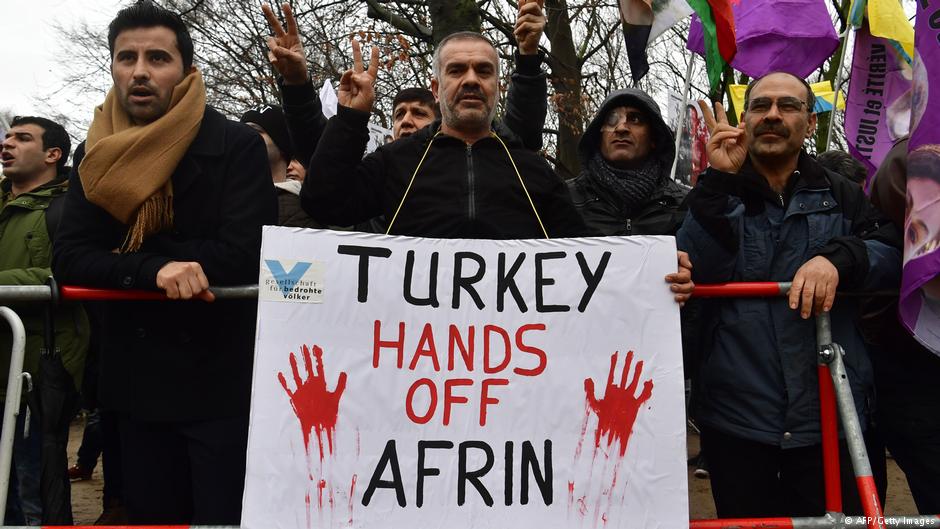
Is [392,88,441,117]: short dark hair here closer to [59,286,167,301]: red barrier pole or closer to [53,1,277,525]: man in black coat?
[53,1,277,525]: man in black coat

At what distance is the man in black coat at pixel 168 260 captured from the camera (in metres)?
2.60

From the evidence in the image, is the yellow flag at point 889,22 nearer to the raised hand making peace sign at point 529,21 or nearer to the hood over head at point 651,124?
the hood over head at point 651,124

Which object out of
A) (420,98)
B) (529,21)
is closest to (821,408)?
(529,21)

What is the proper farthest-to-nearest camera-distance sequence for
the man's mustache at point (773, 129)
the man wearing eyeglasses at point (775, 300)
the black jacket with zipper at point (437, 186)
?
the man's mustache at point (773, 129)
the black jacket with zipper at point (437, 186)
the man wearing eyeglasses at point (775, 300)

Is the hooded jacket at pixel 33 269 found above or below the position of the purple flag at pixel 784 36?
below

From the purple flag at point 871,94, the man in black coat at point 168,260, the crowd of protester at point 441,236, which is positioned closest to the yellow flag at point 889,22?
the purple flag at point 871,94

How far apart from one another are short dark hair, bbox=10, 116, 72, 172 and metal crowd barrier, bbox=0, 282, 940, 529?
204 cm

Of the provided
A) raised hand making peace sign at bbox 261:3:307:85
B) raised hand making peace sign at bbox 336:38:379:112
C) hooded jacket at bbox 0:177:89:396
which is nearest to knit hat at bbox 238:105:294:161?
hooded jacket at bbox 0:177:89:396

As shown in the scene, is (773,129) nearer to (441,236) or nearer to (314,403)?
(441,236)

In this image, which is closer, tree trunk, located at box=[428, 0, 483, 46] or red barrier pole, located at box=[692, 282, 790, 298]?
red barrier pole, located at box=[692, 282, 790, 298]

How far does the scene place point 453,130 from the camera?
3014mm

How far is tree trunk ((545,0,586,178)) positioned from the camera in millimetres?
13898

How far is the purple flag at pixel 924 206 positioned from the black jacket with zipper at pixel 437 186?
1.03m

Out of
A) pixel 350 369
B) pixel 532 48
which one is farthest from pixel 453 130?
pixel 350 369
